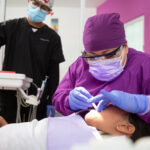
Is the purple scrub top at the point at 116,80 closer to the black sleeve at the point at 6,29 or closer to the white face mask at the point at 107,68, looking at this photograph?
the white face mask at the point at 107,68

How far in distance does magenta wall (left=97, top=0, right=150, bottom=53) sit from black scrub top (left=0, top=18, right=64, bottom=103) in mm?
1452

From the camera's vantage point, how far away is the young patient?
84 centimetres

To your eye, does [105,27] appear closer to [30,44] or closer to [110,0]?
[30,44]

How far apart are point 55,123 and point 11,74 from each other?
82 cm

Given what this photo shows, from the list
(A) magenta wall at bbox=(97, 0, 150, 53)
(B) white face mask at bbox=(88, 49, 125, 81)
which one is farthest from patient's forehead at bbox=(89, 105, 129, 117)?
(A) magenta wall at bbox=(97, 0, 150, 53)

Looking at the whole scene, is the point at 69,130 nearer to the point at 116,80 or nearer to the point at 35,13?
the point at 116,80

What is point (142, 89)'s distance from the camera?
3.54ft

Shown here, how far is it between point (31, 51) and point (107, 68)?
3.37 ft

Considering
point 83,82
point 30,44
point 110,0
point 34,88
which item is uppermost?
point 110,0

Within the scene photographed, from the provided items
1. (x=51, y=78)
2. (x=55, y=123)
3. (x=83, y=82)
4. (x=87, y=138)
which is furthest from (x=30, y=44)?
(x=87, y=138)

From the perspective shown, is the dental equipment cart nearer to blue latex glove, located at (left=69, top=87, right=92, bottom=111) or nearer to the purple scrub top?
the purple scrub top

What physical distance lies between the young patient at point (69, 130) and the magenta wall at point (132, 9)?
246cm

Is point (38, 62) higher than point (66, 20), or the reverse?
point (66, 20)

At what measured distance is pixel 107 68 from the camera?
1142 mm
